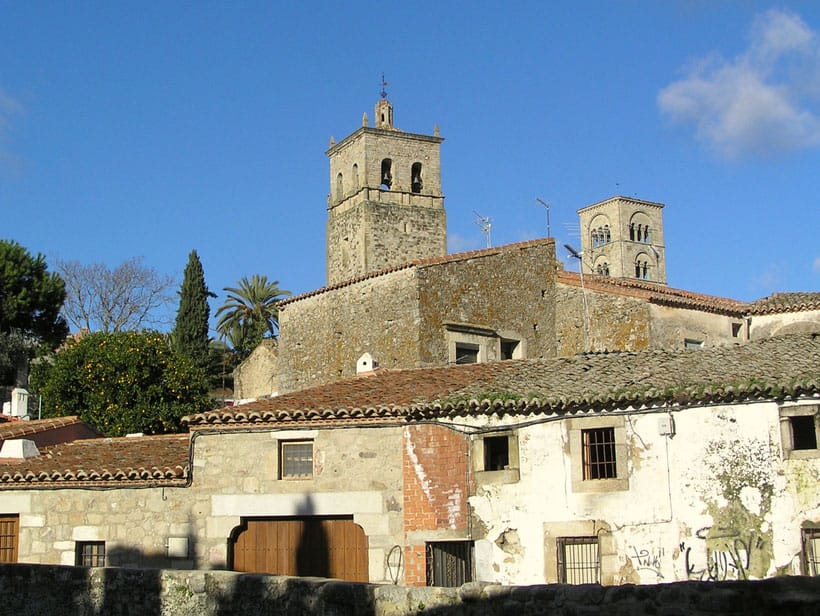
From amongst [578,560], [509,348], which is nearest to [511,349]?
[509,348]

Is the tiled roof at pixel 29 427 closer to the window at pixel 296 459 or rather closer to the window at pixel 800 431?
the window at pixel 296 459

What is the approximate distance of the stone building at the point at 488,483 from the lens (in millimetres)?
16625

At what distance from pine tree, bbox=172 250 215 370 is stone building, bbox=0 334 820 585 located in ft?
88.6

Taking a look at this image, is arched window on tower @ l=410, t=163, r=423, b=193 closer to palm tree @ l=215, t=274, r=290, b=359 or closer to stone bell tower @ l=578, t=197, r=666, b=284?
palm tree @ l=215, t=274, r=290, b=359

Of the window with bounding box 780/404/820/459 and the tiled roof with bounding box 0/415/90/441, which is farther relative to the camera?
the tiled roof with bounding box 0/415/90/441

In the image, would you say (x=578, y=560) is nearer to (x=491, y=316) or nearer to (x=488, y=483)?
(x=488, y=483)

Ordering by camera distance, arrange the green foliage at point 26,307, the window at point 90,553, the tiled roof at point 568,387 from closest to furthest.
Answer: the tiled roof at point 568,387 < the window at point 90,553 < the green foliage at point 26,307

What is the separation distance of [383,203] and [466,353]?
29976mm

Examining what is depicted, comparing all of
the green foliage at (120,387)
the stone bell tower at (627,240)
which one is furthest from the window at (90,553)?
the stone bell tower at (627,240)

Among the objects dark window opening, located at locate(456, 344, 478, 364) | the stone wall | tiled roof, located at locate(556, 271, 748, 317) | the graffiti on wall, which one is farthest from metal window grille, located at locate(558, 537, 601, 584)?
tiled roof, located at locate(556, 271, 748, 317)

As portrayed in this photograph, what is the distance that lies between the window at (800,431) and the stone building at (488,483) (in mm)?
30

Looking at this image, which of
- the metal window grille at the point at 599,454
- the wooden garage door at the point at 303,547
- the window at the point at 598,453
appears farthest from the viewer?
the wooden garage door at the point at 303,547

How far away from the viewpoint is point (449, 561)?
1828 centimetres

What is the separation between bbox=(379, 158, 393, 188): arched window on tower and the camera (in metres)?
58.3
